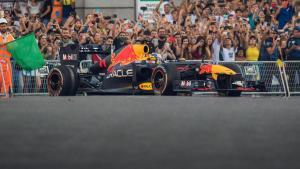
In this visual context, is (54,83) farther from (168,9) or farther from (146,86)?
(168,9)

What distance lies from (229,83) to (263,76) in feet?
5.77

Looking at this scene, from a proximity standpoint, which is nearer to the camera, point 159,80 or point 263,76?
point 159,80

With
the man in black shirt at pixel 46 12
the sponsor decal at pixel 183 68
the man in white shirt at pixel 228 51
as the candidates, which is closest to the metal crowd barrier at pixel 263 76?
the man in white shirt at pixel 228 51

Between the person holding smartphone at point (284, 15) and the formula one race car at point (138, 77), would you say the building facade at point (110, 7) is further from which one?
the formula one race car at point (138, 77)

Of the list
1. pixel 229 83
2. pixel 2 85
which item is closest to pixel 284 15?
pixel 229 83

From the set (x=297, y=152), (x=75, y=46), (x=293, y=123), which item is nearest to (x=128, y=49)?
(x=75, y=46)

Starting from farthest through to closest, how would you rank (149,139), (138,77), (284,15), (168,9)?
(168,9), (284,15), (138,77), (149,139)

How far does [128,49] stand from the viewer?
2295 cm

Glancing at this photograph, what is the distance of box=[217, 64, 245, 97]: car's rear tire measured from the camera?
886 inches

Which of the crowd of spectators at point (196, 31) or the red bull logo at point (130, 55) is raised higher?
the crowd of spectators at point (196, 31)

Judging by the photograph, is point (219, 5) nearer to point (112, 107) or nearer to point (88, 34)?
point (88, 34)

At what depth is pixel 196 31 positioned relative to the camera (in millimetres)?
25656

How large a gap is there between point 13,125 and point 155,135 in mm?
2215

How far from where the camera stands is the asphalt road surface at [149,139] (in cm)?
719
